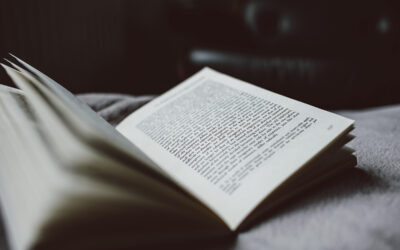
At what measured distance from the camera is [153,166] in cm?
35

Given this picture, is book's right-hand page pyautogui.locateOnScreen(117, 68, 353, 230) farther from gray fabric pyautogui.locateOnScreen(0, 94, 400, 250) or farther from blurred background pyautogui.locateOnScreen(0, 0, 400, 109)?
blurred background pyautogui.locateOnScreen(0, 0, 400, 109)

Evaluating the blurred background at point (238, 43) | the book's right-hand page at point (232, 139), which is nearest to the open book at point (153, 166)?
the book's right-hand page at point (232, 139)

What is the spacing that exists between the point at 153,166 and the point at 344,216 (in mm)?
171

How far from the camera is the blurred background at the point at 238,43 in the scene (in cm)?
141

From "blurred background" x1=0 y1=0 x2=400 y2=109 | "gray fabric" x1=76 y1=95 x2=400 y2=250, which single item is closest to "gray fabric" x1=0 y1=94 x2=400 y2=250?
"gray fabric" x1=76 y1=95 x2=400 y2=250

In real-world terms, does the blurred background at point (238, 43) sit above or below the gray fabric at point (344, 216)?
below

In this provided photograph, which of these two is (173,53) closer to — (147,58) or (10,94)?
(147,58)

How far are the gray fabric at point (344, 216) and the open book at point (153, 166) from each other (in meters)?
0.01

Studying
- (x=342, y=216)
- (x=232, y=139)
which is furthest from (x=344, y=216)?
(x=232, y=139)

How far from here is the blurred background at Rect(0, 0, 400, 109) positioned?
55.6 inches

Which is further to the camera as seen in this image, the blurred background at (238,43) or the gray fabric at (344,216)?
the blurred background at (238,43)

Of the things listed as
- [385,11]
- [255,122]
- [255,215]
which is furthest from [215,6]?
[255,215]

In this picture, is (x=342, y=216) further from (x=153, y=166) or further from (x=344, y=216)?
(x=153, y=166)

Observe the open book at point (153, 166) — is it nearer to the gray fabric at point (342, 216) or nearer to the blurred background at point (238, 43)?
the gray fabric at point (342, 216)
